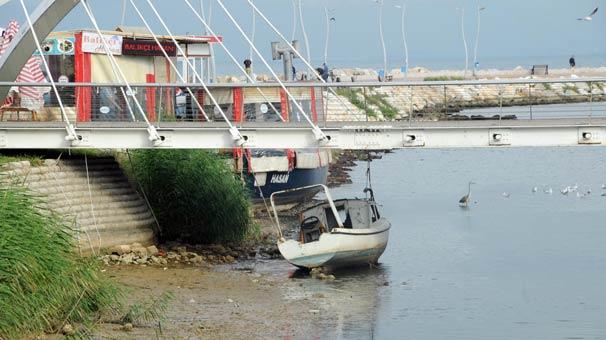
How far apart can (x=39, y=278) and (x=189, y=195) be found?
12549 mm

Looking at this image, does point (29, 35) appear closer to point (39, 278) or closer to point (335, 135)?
point (335, 135)

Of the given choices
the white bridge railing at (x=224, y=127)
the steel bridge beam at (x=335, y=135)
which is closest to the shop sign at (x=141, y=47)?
the white bridge railing at (x=224, y=127)

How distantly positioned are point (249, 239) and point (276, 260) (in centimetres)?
212

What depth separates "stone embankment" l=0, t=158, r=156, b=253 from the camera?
27.8m

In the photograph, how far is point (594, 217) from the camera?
42.4m

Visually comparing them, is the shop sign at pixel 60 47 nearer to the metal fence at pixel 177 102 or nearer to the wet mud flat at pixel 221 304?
the metal fence at pixel 177 102

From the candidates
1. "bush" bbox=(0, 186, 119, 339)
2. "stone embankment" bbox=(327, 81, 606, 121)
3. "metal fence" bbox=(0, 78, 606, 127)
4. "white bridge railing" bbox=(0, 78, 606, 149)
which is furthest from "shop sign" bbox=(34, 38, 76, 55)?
"stone embankment" bbox=(327, 81, 606, 121)

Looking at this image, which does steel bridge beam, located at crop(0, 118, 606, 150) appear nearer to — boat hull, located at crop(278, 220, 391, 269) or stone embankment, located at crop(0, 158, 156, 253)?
stone embankment, located at crop(0, 158, 156, 253)

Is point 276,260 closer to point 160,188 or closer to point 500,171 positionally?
point 160,188

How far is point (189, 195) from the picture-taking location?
103 ft

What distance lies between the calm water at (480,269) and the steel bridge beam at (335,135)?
3.05 metres

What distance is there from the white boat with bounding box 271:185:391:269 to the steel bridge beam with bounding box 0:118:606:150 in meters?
1.78

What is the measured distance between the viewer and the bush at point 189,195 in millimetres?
31422

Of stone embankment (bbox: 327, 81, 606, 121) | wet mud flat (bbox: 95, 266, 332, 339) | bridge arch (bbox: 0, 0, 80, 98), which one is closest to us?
wet mud flat (bbox: 95, 266, 332, 339)
